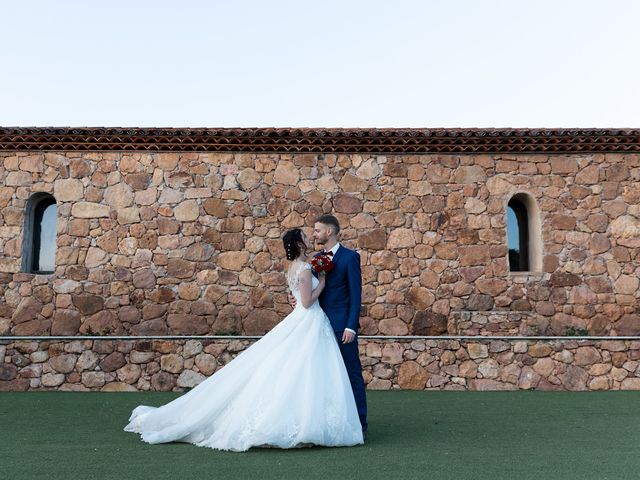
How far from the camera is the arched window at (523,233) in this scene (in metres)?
10.9

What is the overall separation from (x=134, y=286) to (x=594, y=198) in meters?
7.39

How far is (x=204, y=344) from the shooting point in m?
9.45

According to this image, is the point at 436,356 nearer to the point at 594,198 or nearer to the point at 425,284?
the point at 425,284

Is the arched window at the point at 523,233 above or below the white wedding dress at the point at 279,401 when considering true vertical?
above

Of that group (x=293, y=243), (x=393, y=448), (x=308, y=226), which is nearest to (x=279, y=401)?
(x=393, y=448)

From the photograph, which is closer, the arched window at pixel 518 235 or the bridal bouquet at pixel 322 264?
the bridal bouquet at pixel 322 264

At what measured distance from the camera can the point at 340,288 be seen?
5590mm

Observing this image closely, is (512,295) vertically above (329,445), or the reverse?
(512,295)

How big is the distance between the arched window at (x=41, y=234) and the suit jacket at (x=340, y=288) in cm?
684

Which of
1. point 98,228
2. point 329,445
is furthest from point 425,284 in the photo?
point 329,445

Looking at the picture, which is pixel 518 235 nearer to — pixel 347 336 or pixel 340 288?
pixel 340 288

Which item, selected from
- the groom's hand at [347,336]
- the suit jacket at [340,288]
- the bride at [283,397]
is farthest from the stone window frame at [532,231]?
the bride at [283,397]

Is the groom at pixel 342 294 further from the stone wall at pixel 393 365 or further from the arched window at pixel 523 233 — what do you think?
the arched window at pixel 523 233

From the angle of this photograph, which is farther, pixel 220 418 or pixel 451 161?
pixel 451 161
